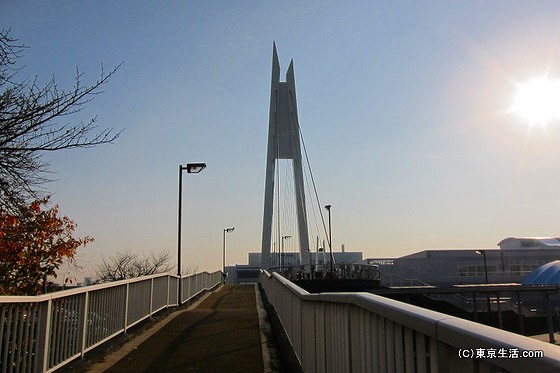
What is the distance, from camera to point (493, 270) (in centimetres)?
7031

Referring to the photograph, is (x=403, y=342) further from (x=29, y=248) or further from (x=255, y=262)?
(x=255, y=262)

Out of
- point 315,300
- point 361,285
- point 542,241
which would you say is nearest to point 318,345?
point 315,300

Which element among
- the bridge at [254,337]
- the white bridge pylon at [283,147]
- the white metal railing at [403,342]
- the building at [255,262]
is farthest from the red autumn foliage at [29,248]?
the building at [255,262]

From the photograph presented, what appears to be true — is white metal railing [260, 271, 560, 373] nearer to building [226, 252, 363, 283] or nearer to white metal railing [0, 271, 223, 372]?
white metal railing [0, 271, 223, 372]

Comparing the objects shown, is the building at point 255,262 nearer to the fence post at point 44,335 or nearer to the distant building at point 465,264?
the distant building at point 465,264

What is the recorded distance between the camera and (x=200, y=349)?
307 inches

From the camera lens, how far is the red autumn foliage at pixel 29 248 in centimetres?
806

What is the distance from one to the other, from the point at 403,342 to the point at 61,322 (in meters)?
4.70

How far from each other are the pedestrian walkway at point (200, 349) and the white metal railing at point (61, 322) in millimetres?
556

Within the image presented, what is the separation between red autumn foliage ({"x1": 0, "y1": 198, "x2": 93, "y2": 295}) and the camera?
8062 mm

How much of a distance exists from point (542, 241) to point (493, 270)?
13.9 meters

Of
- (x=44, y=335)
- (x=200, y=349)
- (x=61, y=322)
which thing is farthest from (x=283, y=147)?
(x=44, y=335)

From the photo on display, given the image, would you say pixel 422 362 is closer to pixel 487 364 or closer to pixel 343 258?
pixel 487 364

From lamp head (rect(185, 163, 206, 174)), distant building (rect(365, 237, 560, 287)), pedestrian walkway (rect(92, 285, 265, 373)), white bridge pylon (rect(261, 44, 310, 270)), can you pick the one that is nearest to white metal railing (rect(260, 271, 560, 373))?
pedestrian walkway (rect(92, 285, 265, 373))
